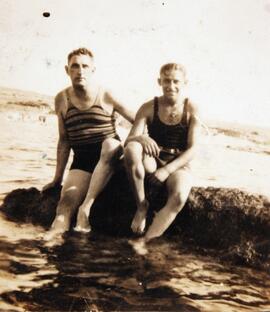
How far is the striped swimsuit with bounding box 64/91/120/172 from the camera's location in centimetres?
232

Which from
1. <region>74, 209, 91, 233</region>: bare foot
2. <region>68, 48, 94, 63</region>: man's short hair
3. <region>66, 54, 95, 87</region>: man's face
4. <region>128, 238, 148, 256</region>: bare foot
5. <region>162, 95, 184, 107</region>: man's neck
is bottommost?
<region>128, 238, 148, 256</region>: bare foot

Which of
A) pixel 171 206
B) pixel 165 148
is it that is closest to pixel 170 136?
pixel 165 148

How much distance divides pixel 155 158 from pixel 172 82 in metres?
0.40

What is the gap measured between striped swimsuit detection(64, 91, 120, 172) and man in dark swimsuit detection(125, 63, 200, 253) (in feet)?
0.70

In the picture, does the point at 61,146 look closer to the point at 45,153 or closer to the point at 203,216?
the point at 203,216

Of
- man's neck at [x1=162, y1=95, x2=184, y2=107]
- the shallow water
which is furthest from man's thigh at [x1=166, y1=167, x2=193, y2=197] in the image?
man's neck at [x1=162, y1=95, x2=184, y2=107]

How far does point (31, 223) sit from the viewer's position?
2.36 meters

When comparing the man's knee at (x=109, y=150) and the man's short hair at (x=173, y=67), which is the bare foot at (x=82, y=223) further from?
the man's short hair at (x=173, y=67)

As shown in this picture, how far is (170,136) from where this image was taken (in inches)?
87.4

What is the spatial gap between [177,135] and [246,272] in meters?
0.77

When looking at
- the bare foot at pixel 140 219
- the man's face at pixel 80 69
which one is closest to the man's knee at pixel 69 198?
the bare foot at pixel 140 219

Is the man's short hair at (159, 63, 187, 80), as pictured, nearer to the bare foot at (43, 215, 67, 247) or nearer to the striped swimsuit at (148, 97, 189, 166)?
the striped swimsuit at (148, 97, 189, 166)

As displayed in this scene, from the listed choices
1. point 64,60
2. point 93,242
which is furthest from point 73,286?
point 64,60

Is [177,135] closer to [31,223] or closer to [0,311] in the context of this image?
[31,223]
